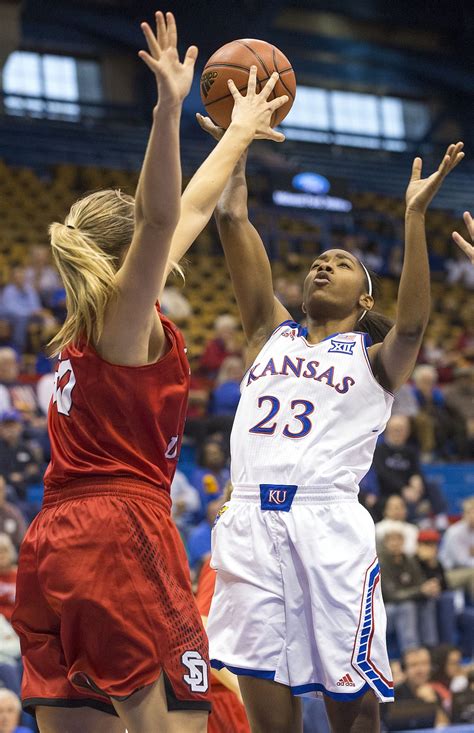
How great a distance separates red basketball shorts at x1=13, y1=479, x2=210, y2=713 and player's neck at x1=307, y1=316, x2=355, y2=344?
121cm

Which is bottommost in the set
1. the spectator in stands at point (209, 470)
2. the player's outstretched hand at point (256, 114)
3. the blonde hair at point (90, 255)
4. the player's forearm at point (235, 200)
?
the spectator in stands at point (209, 470)

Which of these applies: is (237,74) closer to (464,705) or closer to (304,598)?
(304,598)

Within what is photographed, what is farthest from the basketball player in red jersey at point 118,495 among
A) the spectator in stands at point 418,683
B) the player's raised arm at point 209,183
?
the spectator in stands at point 418,683

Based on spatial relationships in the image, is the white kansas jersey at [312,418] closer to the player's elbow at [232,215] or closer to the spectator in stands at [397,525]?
the player's elbow at [232,215]

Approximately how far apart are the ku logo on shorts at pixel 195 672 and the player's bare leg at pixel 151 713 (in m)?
0.06

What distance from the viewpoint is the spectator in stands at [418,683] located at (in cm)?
781

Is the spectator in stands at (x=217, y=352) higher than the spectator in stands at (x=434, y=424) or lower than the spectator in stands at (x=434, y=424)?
higher

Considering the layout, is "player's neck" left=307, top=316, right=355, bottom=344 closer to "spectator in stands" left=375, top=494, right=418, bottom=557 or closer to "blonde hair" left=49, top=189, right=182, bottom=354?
"blonde hair" left=49, top=189, right=182, bottom=354

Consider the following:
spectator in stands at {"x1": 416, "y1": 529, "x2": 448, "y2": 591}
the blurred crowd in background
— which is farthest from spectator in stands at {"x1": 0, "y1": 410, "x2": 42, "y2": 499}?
spectator in stands at {"x1": 416, "y1": 529, "x2": 448, "y2": 591}

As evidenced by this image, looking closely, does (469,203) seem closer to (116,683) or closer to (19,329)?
A: (19,329)

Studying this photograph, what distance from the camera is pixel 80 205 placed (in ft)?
9.55

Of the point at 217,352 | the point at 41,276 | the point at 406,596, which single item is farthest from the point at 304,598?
the point at 41,276

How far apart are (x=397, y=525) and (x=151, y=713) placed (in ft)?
22.2

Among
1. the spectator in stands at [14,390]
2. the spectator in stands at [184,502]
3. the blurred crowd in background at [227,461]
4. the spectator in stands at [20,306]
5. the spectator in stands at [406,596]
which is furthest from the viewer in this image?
the spectator in stands at [20,306]
